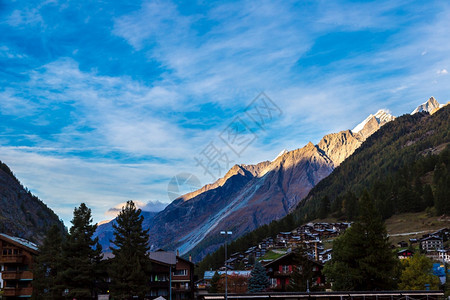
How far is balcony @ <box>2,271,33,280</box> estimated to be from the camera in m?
91.1

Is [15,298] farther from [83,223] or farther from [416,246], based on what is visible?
[416,246]

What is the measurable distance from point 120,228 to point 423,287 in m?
53.9

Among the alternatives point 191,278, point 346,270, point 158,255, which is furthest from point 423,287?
point 158,255

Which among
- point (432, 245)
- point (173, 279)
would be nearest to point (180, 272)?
point (173, 279)

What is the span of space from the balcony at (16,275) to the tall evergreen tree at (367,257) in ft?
192

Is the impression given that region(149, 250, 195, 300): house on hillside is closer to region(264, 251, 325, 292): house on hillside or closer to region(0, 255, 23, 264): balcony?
region(264, 251, 325, 292): house on hillside

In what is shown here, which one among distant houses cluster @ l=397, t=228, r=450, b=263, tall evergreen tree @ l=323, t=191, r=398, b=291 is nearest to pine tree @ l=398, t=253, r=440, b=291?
tall evergreen tree @ l=323, t=191, r=398, b=291

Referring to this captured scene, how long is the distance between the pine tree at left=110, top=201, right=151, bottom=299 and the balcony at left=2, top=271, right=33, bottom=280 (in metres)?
28.4

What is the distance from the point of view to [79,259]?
69938 millimetres

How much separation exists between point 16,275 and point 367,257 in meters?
65.2

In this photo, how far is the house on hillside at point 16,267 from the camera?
3583 inches

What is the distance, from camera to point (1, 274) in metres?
91.9

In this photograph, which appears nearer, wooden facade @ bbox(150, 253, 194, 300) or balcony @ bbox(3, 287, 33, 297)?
balcony @ bbox(3, 287, 33, 297)

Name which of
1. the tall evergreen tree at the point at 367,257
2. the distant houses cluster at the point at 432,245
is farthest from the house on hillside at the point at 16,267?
the distant houses cluster at the point at 432,245
